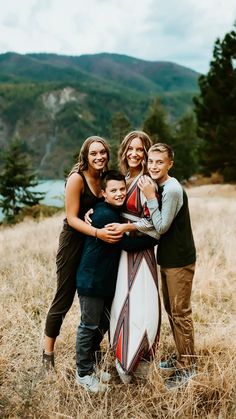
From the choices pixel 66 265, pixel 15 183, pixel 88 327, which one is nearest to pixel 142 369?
pixel 88 327

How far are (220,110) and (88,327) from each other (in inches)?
819

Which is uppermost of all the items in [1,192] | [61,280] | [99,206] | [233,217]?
[99,206]

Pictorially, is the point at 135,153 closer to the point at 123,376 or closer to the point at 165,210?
the point at 165,210

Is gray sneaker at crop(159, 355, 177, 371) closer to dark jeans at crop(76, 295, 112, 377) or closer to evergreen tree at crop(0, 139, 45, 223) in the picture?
dark jeans at crop(76, 295, 112, 377)

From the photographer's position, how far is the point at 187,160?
132 feet

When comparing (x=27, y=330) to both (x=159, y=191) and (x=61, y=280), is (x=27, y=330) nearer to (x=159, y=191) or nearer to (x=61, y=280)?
(x=61, y=280)

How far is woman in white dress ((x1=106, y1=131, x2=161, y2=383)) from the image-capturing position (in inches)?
118

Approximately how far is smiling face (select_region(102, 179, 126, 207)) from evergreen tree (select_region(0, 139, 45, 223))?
82.8 feet

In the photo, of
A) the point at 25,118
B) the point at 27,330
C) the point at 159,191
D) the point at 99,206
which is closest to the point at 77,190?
the point at 99,206

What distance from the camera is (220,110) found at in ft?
72.9

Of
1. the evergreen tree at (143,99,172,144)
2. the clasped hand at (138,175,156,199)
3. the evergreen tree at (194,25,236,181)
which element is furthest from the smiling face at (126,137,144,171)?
the evergreen tree at (143,99,172,144)

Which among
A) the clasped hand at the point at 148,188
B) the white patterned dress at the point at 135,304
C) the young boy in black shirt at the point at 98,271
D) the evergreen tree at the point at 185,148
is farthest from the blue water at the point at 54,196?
the clasped hand at the point at 148,188

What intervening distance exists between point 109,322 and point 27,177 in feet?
86.0

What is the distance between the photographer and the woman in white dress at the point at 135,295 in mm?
2992
